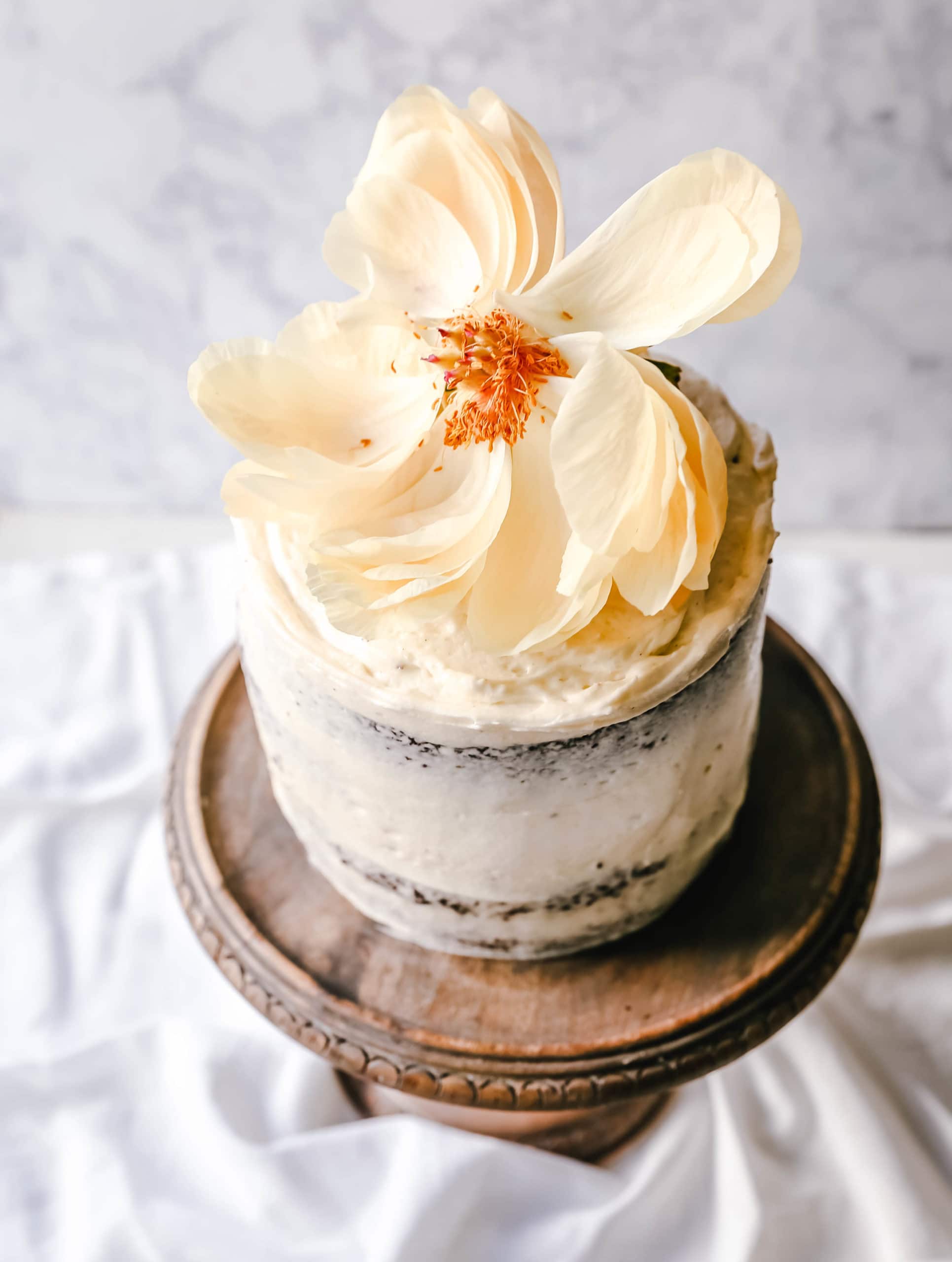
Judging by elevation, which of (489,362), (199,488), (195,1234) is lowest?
(195,1234)

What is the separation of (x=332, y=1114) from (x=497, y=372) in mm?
617

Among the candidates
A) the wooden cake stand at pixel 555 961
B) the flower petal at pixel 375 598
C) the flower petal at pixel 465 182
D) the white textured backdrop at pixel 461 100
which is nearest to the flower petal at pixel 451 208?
the flower petal at pixel 465 182

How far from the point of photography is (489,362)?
0.50 meters

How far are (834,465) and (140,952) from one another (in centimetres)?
87

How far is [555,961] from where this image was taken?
668mm

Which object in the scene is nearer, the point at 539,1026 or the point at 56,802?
the point at 539,1026

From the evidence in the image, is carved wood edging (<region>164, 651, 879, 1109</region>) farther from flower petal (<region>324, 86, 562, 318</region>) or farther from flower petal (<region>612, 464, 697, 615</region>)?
flower petal (<region>324, 86, 562, 318</region>)

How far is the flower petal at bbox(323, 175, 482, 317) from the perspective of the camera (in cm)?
52

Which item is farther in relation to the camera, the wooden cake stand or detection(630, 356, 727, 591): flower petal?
the wooden cake stand

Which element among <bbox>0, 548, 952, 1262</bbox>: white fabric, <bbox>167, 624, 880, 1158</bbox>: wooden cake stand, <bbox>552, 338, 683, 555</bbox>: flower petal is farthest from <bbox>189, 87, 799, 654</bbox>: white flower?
<bbox>0, 548, 952, 1262</bbox>: white fabric

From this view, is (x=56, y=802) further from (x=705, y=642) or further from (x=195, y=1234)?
(x=705, y=642)

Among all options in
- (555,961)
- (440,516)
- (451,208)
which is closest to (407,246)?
(451,208)

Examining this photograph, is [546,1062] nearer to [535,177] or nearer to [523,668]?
[523,668]

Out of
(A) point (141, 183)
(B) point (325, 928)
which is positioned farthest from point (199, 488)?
(B) point (325, 928)
